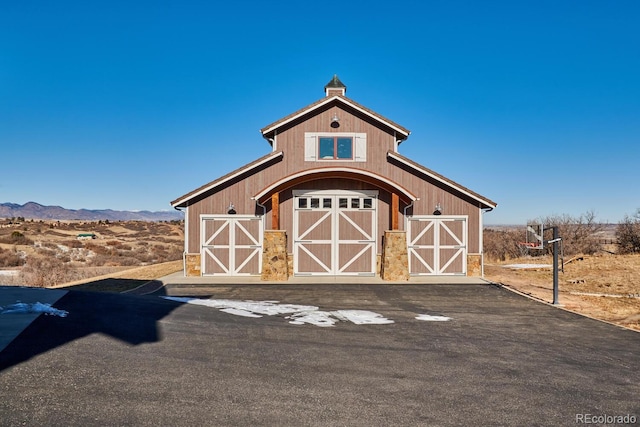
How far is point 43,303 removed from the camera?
9969 mm

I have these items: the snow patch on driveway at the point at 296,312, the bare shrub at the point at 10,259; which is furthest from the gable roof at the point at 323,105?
the bare shrub at the point at 10,259

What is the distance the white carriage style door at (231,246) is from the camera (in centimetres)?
1936

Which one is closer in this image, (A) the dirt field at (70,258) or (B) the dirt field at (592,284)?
(B) the dirt field at (592,284)

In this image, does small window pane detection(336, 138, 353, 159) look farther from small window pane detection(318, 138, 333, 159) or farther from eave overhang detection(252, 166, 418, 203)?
eave overhang detection(252, 166, 418, 203)

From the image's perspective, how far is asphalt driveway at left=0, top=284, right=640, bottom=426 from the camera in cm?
515

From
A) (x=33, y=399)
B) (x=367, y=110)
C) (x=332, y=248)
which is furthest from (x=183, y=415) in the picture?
(x=367, y=110)

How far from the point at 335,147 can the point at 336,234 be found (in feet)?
12.8

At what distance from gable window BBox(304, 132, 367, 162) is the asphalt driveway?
1027 centimetres

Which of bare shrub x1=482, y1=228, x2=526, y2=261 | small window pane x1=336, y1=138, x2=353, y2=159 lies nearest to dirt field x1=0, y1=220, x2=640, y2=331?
bare shrub x1=482, y1=228, x2=526, y2=261

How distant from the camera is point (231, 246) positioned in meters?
19.4

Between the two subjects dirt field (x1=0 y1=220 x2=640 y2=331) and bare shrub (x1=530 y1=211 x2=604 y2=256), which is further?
bare shrub (x1=530 y1=211 x2=604 y2=256)

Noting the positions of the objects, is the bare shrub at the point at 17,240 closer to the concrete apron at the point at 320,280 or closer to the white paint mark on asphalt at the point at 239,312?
the concrete apron at the point at 320,280

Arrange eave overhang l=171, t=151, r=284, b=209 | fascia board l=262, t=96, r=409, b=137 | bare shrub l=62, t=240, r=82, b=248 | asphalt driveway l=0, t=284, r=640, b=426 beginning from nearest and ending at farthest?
asphalt driveway l=0, t=284, r=640, b=426
eave overhang l=171, t=151, r=284, b=209
fascia board l=262, t=96, r=409, b=137
bare shrub l=62, t=240, r=82, b=248

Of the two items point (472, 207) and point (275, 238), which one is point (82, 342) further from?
point (472, 207)
